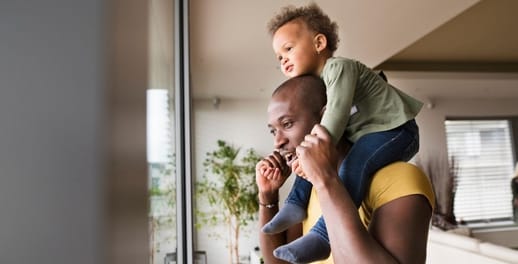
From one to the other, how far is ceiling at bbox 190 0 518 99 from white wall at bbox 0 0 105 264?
1.67 m

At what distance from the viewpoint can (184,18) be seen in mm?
1364

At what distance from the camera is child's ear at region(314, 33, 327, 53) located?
2.39ft

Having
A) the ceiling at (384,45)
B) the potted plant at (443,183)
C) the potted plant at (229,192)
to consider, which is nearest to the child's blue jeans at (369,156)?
the ceiling at (384,45)

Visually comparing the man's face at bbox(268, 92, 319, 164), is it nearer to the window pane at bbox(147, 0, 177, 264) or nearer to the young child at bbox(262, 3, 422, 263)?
the young child at bbox(262, 3, 422, 263)

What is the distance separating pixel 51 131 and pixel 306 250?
51 centimetres

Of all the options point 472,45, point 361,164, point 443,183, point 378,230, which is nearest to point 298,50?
point 361,164

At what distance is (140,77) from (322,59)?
2.15 feet

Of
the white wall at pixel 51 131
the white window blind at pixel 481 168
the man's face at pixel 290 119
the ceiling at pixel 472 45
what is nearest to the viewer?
the white wall at pixel 51 131

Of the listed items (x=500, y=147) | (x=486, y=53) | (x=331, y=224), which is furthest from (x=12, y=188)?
(x=500, y=147)

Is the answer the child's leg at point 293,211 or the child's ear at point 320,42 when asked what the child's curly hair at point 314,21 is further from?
the child's leg at point 293,211

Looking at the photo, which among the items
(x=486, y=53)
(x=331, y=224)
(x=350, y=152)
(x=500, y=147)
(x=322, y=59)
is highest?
(x=486, y=53)

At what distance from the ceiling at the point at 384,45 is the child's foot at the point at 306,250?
132cm

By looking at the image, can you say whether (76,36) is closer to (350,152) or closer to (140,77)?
(140,77)

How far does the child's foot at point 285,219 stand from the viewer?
0.64m
